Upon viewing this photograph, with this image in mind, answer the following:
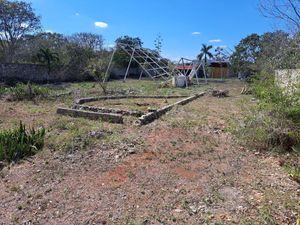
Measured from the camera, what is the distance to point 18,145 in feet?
17.1

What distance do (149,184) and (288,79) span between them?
309cm

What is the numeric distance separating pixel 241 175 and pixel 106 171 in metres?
2.07

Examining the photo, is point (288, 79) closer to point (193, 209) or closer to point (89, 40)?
point (193, 209)

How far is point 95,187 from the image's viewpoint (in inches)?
159

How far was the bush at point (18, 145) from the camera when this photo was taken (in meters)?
5.05

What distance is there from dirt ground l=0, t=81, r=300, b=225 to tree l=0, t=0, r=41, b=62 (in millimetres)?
17730

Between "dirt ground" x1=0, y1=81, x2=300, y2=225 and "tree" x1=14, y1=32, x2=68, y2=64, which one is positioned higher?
"tree" x1=14, y1=32, x2=68, y2=64

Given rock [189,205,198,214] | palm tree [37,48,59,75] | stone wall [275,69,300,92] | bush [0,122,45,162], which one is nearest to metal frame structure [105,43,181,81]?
palm tree [37,48,59,75]

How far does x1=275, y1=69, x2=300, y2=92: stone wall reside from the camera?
16.1 feet

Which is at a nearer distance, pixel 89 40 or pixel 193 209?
pixel 193 209

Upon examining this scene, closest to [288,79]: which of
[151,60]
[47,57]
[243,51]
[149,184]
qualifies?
[149,184]

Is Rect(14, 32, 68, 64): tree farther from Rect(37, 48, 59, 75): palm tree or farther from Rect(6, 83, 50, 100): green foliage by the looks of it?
Rect(6, 83, 50, 100): green foliage

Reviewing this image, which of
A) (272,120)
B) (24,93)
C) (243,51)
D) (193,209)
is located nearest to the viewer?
(193,209)

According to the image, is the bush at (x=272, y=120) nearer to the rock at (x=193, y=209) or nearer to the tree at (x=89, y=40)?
the rock at (x=193, y=209)
